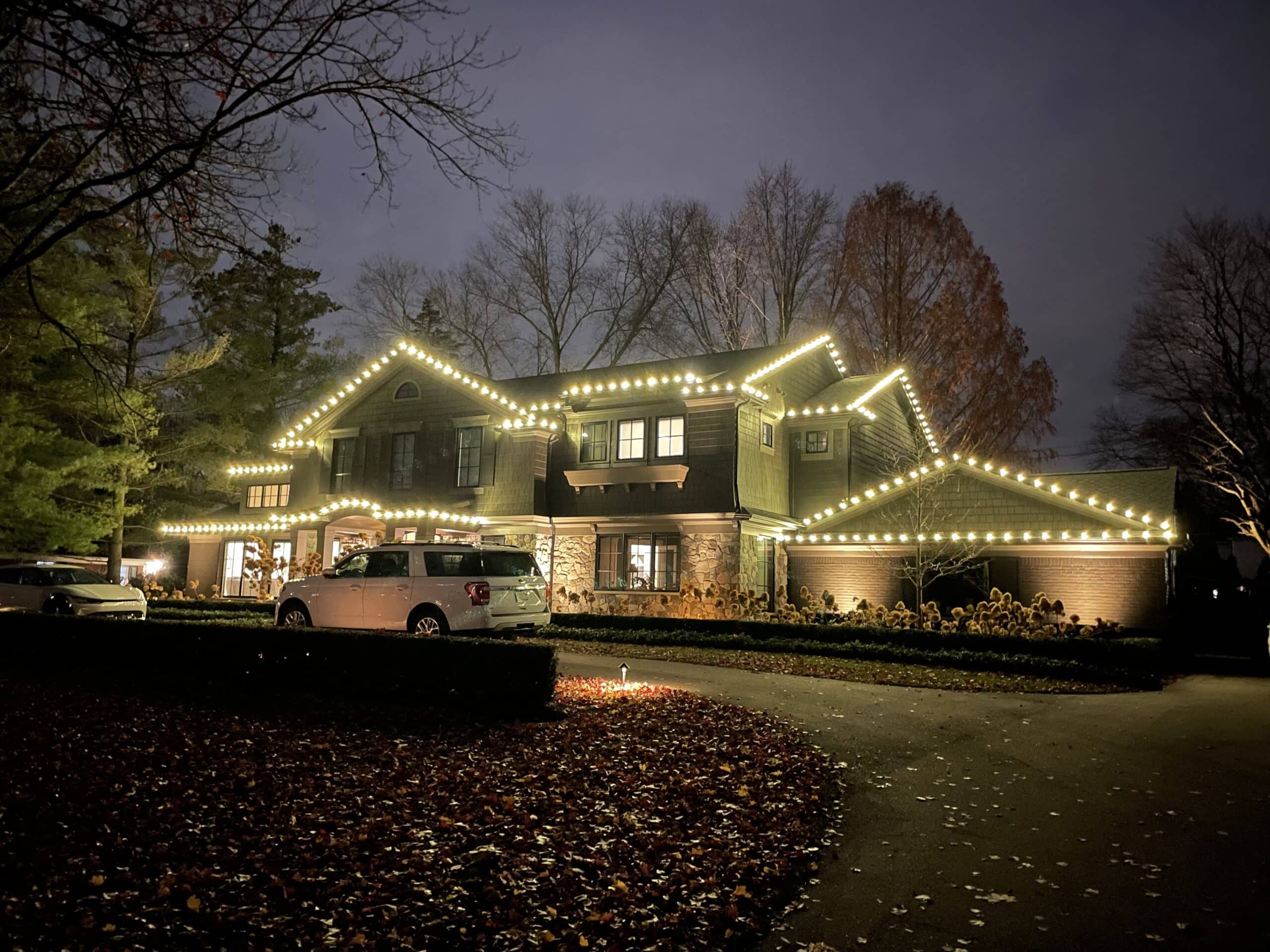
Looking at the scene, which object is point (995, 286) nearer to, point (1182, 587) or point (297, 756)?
point (1182, 587)

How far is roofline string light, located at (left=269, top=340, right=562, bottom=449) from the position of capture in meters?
26.0

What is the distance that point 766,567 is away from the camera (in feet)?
82.9

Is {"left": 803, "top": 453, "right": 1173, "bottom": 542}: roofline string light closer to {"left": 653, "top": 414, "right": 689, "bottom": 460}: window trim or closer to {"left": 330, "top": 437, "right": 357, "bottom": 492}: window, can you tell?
{"left": 653, "top": 414, "right": 689, "bottom": 460}: window trim

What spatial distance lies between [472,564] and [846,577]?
503 inches

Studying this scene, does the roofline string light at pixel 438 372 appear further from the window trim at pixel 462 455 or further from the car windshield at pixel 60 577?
the car windshield at pixel 60 577

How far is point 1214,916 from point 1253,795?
3259 millimetres

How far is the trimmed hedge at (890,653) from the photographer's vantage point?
14.8m

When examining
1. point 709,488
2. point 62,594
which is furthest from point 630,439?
point 62,594

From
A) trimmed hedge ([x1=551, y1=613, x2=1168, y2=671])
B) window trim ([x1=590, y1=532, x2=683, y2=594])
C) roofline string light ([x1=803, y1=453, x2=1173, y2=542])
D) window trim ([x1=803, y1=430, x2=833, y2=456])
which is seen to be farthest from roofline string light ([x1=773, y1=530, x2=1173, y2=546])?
trimmed hedge ([x1=551, y1=613, x2=1168, y2=671])

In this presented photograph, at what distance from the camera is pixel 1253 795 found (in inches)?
295

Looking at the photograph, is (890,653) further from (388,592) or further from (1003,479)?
(388,592)

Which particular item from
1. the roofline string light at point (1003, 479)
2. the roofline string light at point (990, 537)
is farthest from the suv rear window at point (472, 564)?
the roofline string light at point (1003, 479)

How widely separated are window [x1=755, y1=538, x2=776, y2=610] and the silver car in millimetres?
15317

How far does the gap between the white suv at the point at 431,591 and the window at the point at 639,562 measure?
948 cm
